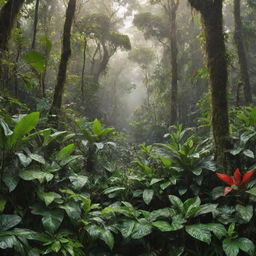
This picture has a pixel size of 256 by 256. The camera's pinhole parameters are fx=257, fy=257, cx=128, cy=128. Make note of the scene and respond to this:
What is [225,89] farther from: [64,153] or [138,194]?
[64,153]

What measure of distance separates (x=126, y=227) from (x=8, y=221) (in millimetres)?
1274

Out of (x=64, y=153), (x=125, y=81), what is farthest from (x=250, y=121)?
(x=125, y=81)

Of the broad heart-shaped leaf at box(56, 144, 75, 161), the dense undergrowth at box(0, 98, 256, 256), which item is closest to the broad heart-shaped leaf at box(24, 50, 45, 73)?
→ the dense undergrowth at box(0, 98, 256, 256)

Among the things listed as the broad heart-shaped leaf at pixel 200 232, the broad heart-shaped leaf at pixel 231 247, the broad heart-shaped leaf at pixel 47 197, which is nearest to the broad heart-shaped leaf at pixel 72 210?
the broad heart-shaped leaf at pixel 47 197

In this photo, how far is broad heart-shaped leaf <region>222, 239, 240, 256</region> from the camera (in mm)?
2594

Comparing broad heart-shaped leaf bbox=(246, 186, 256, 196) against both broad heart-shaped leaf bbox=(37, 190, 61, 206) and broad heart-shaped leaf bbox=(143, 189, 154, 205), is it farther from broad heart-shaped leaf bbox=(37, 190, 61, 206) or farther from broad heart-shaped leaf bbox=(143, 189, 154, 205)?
broad heart-shaped leaf bbox=(37, 190, 61, 206)

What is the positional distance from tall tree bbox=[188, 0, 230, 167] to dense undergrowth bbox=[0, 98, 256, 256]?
13.0 inches

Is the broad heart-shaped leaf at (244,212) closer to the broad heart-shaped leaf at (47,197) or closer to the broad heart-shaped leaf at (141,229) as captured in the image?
the broad heart-shaped leaf at (141,229)

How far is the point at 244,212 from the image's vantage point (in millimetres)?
2918

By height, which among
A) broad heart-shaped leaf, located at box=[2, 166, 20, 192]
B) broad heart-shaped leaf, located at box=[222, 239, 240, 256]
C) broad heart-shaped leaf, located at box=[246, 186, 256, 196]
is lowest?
broad heart-shaped leaf, located at box=[222, 239, 240, 256]

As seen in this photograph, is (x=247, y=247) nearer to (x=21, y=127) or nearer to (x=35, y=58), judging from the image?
(x=21, y=127)

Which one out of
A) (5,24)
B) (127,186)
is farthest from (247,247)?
(5,24)

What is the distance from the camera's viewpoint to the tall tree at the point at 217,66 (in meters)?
3.87

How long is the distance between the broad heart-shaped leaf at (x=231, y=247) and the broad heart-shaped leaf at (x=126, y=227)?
1.00 meters
